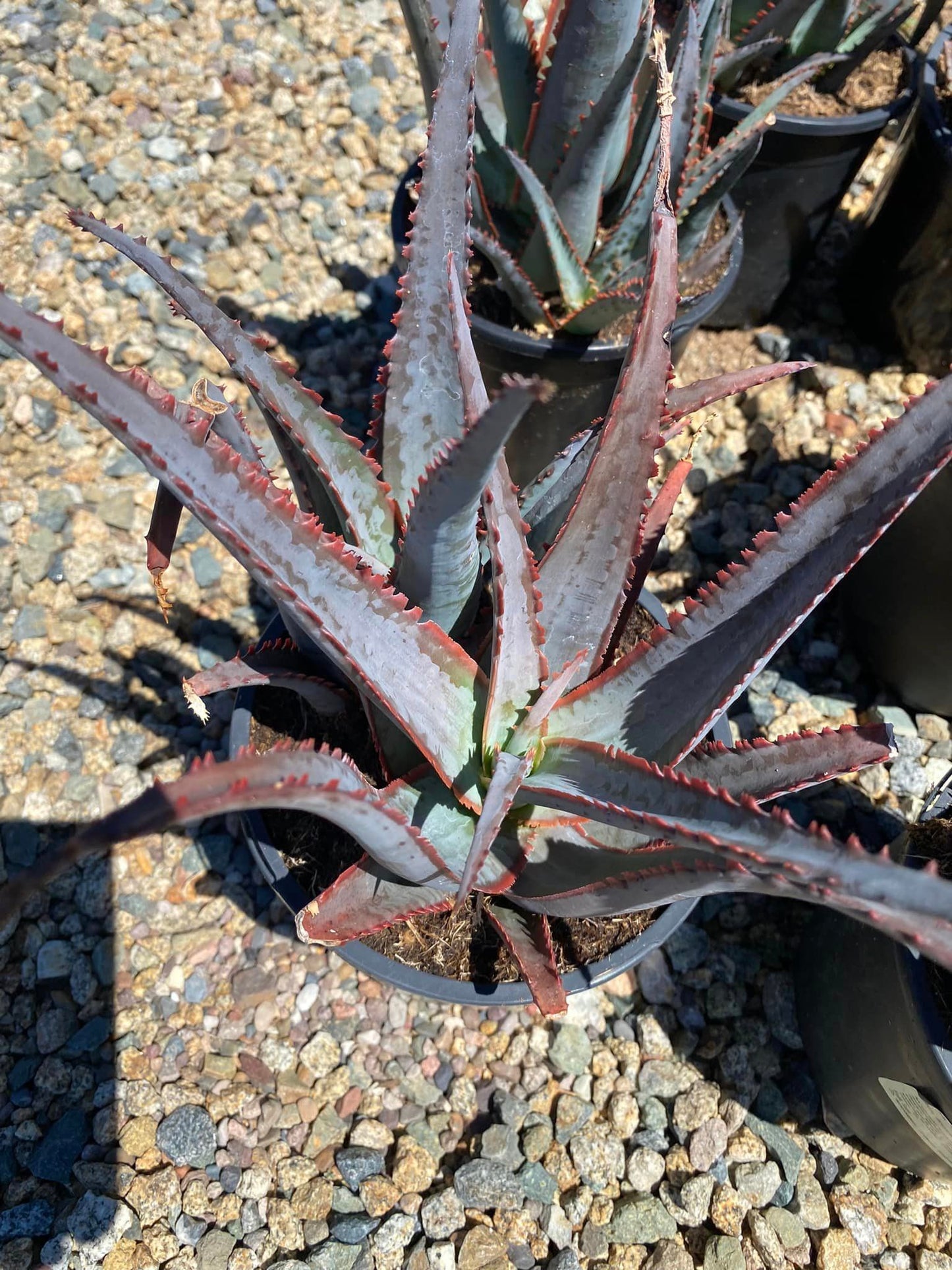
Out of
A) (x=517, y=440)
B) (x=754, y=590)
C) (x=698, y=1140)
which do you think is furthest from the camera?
(x=517, y=440)

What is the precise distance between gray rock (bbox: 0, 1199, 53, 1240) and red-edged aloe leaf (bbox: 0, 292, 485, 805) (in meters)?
0.86

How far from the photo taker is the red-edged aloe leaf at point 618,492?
897mm

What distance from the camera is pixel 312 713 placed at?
52.6 inches

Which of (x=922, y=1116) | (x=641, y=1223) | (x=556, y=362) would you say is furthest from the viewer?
(x=556, y=362)

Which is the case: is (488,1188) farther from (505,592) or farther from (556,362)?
(556,362)

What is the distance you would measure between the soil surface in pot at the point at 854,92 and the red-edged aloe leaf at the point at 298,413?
1.57 metres

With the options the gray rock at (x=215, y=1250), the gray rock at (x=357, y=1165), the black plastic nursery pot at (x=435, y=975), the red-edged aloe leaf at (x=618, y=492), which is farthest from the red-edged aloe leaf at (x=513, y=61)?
the gray rock at (x=215, y=1250)

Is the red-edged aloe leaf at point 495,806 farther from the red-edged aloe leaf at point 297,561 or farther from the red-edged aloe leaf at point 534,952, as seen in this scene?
the red-edged aloe leaf at point 534,952

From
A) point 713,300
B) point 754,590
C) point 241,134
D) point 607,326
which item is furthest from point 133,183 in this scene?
point 754,590

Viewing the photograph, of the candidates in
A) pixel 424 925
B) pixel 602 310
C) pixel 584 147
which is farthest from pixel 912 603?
pixel 424 925

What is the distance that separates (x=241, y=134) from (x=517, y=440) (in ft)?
4.13

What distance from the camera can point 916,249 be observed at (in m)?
2.16

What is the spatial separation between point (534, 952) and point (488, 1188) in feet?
A: 1.53

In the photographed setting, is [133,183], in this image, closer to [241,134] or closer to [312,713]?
[241,134]
